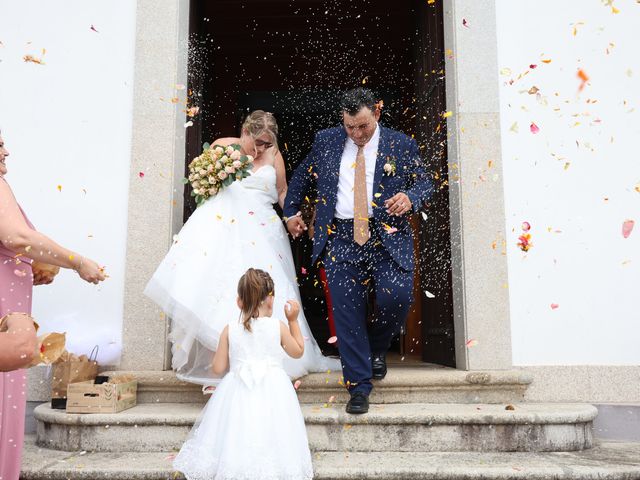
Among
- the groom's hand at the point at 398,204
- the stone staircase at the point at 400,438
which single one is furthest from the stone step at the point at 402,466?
the groom's hand at the point at 398,204

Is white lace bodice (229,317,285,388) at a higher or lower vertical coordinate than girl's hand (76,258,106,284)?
lower

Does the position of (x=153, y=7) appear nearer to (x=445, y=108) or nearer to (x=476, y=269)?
(x=445, y=108)

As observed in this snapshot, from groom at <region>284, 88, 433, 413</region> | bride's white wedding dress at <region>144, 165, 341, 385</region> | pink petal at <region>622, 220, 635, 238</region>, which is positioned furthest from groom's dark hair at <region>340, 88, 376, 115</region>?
pink petal at <region>622, 220, 635, 238</region>

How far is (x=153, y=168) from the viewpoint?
441 cm

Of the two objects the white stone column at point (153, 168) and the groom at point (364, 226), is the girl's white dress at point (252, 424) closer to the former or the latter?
the groom at point (364, 226)

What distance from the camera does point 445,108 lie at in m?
4.70

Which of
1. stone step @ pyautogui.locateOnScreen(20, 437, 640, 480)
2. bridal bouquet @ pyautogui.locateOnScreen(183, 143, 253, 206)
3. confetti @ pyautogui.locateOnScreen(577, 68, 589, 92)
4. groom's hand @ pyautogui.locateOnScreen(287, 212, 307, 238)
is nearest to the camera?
stone step @ pyautogui.locateOnScreen(20, 437, 640, 480)

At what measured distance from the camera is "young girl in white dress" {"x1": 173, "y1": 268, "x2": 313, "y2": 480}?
114 inches

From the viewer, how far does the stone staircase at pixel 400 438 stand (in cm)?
308

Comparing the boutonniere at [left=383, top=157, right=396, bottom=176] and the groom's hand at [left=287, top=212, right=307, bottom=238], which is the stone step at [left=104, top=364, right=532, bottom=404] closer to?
the groom's hand at [left=287, top=212, right=307, bottom=238]

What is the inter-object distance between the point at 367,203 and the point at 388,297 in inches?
25.0

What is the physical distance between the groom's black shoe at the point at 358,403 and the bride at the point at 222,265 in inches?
20.8

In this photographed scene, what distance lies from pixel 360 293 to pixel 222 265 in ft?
3.15

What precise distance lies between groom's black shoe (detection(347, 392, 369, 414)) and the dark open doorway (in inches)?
47.0
